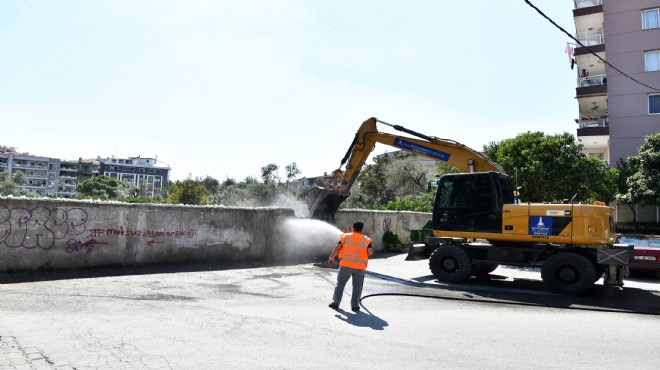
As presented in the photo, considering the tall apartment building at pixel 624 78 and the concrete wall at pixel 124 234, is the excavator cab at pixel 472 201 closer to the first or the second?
the concrete wall at pixel 124 234

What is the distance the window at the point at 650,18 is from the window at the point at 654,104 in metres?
4.31

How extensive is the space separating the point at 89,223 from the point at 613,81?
99.0 feet

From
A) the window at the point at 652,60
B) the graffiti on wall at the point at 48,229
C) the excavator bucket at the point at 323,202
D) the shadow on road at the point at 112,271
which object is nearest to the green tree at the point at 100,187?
the excavator bucket at the point at 323,202

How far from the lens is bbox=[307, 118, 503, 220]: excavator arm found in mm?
13820

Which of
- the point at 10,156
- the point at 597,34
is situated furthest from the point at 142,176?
the point at 597,34

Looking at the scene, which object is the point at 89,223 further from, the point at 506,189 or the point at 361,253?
the point at 506,189

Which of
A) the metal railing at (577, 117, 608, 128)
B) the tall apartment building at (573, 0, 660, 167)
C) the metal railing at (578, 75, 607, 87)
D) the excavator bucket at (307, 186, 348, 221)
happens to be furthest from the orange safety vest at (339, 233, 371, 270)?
the metal railing at (578, 75, 607, 87)

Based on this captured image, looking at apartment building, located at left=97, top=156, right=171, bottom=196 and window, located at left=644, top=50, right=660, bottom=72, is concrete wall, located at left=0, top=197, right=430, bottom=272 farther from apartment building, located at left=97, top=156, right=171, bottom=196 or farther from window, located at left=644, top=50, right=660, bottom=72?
apartment building, located at left=97, top=156, right=171, bottom=196

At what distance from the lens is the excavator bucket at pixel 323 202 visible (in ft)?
52.2

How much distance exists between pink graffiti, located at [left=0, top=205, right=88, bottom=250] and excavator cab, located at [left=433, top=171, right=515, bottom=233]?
915 centimetres

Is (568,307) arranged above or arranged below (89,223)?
below

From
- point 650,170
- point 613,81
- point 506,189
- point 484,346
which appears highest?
point 613,81

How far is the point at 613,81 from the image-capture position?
28.8 meters

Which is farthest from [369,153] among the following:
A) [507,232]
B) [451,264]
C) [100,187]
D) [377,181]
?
[100,187]
